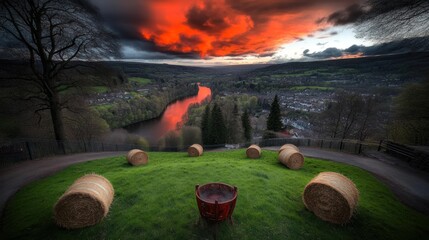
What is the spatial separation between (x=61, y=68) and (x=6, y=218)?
12.7m

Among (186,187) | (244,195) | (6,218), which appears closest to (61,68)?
(6,218)

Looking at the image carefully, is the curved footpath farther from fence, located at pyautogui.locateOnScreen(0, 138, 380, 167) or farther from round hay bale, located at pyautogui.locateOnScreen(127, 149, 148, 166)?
round hay bale, located at pyautogui.locateOnScreen(127, 149, 148, 166)

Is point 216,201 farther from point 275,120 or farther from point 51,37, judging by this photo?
point 275,120

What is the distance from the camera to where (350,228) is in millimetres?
7816

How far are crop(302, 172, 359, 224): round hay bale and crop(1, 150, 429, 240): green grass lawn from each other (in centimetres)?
34

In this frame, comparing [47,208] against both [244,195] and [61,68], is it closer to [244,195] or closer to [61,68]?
[244,195]

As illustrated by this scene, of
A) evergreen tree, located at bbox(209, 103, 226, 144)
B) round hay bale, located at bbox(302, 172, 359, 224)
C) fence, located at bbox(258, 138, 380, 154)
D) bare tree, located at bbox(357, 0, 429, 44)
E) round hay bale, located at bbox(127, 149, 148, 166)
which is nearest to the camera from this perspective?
round hay bale, located at bbox(302, 172, 359, 224)

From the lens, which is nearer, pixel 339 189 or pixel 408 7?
pixel 339 189

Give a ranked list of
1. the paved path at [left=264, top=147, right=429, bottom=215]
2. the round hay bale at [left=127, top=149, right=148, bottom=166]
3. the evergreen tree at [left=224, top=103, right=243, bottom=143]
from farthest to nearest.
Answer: the evergreen tree at [left=224, top=103, right=243, bottom=143]
the round hay bale at [left=127, top=149, right=148, bottom=166]
the paved path at [left=264, top=147, right=429, bottom=215]

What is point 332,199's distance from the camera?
8062mm

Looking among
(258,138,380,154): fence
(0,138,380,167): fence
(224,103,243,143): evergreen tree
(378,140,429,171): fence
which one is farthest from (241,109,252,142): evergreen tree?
(378,140,429,171): fence

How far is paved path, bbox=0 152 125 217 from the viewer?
36.4ft

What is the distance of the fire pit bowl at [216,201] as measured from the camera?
6395 mm

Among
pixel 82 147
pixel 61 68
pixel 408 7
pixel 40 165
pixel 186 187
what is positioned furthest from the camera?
pixel 82 147
